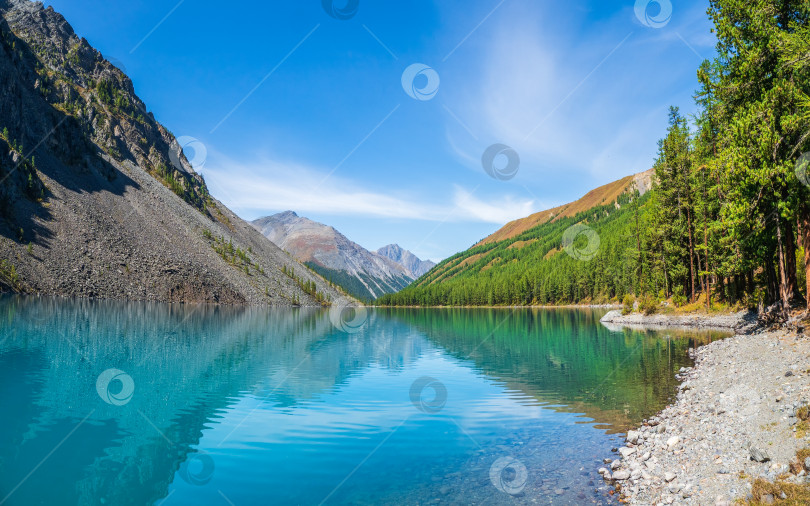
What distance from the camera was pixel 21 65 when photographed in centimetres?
16050

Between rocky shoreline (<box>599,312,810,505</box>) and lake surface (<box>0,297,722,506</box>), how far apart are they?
123 centimetres

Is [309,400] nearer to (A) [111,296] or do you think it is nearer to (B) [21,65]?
(A) [111,296]

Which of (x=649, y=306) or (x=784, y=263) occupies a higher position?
(x=784, y=263)

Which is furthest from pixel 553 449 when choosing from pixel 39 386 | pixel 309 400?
pixel 39 386
